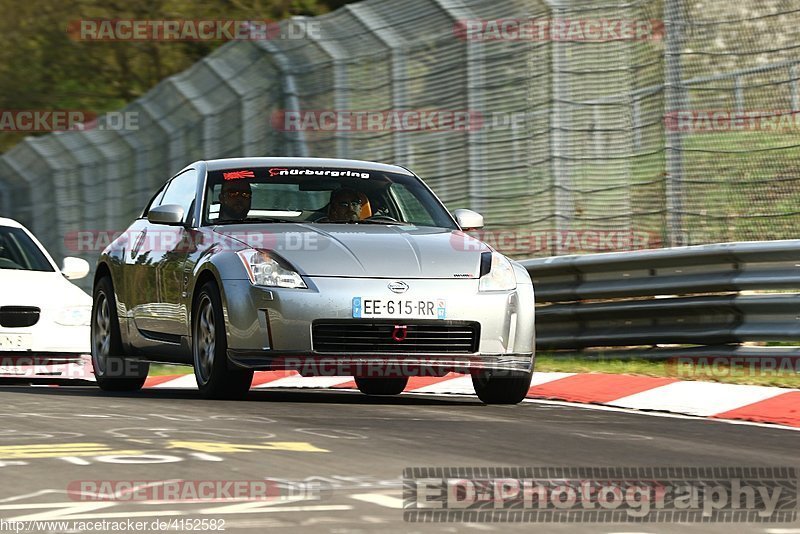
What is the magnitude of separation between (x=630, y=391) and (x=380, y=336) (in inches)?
79.4

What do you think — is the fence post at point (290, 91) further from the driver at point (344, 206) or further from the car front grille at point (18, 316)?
the driver at point (344, 206)

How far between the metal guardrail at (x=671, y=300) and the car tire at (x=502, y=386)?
6.74 ft

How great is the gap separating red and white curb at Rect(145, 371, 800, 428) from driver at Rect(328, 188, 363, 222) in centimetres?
155

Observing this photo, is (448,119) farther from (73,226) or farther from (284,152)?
(73,226)

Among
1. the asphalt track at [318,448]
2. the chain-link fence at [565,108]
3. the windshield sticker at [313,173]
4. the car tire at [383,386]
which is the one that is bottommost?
the asphalt track at [318,448]

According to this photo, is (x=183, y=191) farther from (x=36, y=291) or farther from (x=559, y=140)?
(x=559, y=140)

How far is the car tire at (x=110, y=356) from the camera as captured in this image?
39.1ft

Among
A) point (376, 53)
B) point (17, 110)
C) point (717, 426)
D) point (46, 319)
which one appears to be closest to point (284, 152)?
point (376, 53)

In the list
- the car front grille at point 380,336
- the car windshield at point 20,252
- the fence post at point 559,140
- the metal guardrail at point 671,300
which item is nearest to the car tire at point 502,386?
the car front grille at point 380,336

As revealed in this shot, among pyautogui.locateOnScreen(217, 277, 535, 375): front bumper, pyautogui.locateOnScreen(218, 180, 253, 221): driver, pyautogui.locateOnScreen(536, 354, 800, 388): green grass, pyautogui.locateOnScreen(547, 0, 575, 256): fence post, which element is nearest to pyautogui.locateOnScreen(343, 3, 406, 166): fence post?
pyautogui.locateOnScreen(547, 0, 575, 256): fence post

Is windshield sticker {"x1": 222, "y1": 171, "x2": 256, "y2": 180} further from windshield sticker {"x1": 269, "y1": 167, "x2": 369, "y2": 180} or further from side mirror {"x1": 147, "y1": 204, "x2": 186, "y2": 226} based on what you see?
side mirror {"x1": 147, "y1": 204, "x2": 186, "y2": 226}

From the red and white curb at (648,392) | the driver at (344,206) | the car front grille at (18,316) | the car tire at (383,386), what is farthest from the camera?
the car front grille at (18,316)

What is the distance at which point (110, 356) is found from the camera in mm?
12008

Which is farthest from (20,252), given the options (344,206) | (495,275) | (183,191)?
(495,275)
